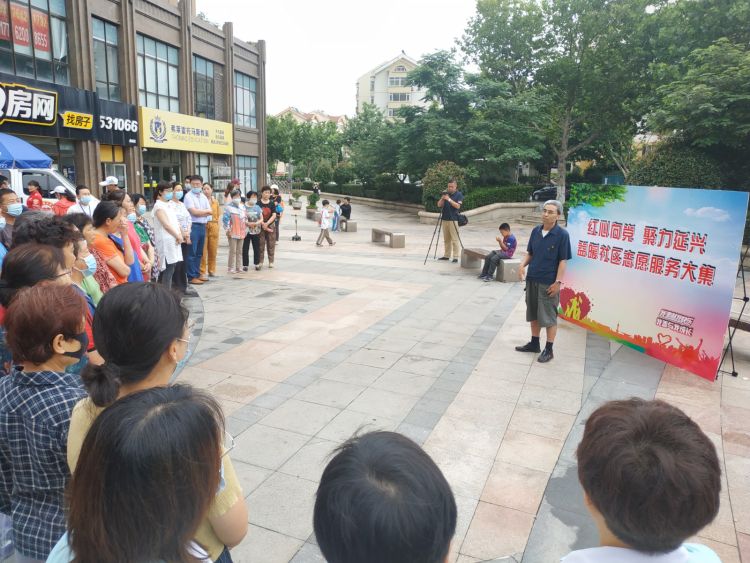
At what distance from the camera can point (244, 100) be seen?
3081 centimetres

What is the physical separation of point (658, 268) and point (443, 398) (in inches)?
114

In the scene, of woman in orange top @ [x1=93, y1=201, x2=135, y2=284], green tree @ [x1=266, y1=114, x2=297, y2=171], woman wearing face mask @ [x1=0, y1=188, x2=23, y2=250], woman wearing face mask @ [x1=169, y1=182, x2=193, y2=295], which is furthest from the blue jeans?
green tree @ [x1=266, y1=114, x2=297, y2=171]

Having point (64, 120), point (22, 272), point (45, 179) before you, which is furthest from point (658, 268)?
point (64, 120)

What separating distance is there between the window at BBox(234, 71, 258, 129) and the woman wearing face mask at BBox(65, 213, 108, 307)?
89.4 ft

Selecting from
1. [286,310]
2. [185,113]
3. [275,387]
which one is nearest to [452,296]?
[286,310]

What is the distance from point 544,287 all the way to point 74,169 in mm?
19262

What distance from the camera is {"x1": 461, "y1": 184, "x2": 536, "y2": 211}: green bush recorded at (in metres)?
25.2

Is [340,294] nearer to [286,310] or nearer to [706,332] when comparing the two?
[286,310]

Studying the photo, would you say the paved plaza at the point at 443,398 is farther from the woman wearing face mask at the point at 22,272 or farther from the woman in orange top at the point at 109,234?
the woman wearing face mask at the point at 22,272

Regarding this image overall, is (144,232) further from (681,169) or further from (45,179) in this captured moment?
(681,169)

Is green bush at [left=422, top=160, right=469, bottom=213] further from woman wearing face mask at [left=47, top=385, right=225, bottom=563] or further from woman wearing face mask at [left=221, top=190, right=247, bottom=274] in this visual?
woman wearing face mask at [left=47, top=385, right=225, bottom=563]

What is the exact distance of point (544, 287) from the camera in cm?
566

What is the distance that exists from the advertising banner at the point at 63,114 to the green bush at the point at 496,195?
47.5 ft

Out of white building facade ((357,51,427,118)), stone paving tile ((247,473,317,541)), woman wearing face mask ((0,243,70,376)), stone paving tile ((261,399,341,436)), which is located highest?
white building facade ((357,51,427,118))
